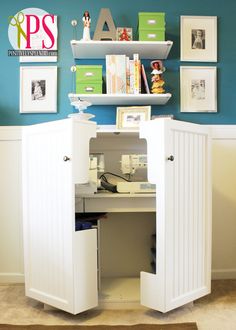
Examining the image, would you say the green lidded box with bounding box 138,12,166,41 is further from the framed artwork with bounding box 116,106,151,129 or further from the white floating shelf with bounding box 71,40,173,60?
the framed artwork with bounding box 116,106,151,129

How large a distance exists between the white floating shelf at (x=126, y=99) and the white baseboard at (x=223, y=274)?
4.71 ft

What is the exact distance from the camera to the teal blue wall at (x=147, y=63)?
2.48 m

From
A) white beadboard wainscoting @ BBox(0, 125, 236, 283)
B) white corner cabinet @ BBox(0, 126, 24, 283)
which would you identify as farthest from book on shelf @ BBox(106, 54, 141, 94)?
white corner cabinet @ BBox(0, 126, 24, 283)

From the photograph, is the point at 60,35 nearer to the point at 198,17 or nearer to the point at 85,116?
the point at 85,116

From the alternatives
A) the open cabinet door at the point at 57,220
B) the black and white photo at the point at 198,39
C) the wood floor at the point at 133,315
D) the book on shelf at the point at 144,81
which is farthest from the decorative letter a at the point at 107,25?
the wood floor at the point at 133,315

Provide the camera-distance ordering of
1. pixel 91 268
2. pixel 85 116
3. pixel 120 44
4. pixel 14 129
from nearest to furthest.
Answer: pixel 91 268 → pixel 85 116 → pixel 120 44 → pixel 14 129

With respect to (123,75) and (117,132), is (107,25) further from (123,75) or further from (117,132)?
(117,132)


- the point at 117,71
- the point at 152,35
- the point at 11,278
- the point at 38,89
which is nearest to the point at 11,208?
the point at 11,278

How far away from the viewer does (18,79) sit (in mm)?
2490

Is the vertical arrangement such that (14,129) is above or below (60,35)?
below

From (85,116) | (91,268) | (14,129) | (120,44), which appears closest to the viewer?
(91,268)

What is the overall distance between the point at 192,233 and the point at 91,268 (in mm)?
654

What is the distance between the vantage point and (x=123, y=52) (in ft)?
7.93

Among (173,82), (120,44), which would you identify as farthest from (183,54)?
(120,44)
